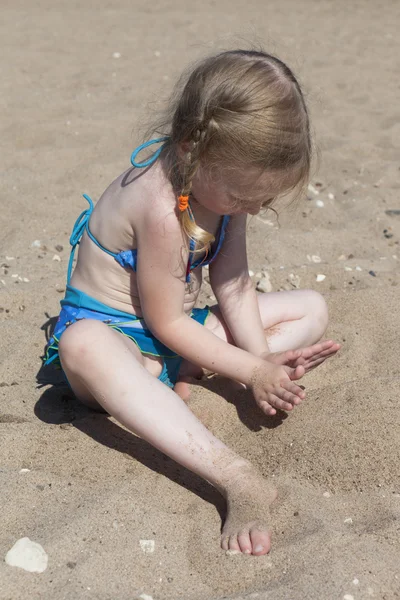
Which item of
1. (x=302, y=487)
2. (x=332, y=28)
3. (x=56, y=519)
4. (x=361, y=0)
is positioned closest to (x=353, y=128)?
(x=332, y=28)

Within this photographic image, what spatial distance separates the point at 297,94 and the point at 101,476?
119 cm

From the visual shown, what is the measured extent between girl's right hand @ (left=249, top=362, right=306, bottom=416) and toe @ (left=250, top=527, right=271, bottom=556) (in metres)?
0.41

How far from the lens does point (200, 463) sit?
83.5 inches

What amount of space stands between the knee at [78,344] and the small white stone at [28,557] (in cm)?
52

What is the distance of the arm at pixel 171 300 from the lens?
7.57 feet

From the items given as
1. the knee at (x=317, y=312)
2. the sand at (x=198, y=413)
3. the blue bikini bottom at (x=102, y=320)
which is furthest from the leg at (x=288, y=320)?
the blue bikini bottom at (x=102, y=320)

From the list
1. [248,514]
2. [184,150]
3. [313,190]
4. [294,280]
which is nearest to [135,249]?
[184,150]

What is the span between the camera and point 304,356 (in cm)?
237

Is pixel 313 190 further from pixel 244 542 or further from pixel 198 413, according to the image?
pixel 244 542

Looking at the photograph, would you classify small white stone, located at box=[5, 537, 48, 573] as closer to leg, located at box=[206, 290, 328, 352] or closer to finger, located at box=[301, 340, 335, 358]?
finger, located at box=[301, 340, 335, 358]

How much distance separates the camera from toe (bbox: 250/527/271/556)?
193cm

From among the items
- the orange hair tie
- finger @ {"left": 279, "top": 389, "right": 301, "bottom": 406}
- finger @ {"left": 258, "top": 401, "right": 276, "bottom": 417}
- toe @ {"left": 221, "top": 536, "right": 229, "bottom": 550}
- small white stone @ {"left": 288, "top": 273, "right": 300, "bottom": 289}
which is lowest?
small white stone @ {"left": 288, "top": 273, "right": 300, "bottom": 289}

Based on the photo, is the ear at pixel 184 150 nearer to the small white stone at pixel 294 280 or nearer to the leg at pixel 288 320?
the leg at pixel 288 320

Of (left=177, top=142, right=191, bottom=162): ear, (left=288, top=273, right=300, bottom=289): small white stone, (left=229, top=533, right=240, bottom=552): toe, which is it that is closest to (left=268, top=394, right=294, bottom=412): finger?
(left=229, top=533, right=240, bottom=552): toe
